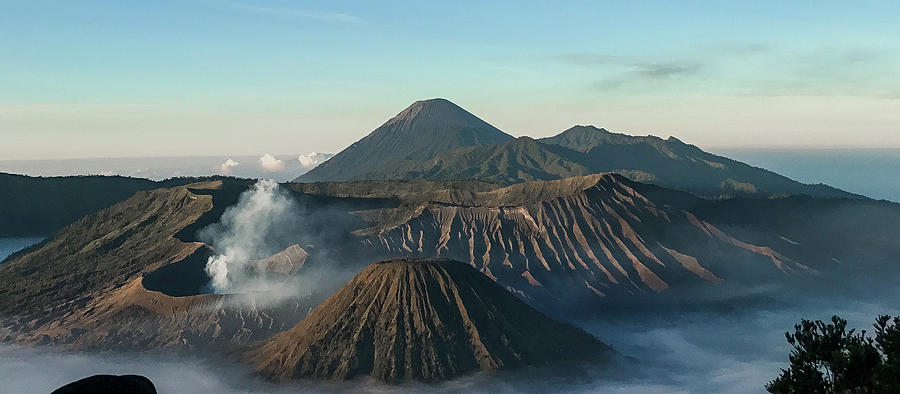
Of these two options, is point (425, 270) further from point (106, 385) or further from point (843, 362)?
point (106, 385)

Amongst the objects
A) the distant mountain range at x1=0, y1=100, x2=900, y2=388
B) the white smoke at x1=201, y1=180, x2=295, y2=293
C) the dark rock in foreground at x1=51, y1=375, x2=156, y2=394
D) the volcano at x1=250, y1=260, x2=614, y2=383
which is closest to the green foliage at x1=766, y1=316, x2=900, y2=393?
the dark rock in foreground at x1=51, y1=375, x2=156, y2=394

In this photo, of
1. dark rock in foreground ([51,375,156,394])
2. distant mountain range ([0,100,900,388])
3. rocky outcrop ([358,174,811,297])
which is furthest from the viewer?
rocky outcrop ([358,174,811,297])

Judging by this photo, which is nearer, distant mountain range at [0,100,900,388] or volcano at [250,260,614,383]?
volcano at [250,260,614,383]

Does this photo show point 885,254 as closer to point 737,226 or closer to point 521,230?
point 737,226

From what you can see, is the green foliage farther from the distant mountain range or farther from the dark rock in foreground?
the distant mountain range

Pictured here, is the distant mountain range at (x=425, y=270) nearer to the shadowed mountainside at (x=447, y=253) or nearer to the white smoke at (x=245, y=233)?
the shadowed mountainside at (x=447, y=253)

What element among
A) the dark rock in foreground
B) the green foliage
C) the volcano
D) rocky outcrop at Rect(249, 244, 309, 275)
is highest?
the dark rock in foreground

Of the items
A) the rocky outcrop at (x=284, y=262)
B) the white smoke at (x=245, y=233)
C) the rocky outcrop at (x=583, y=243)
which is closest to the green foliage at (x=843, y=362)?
the rocky outcrop at (x=583, y=243)
